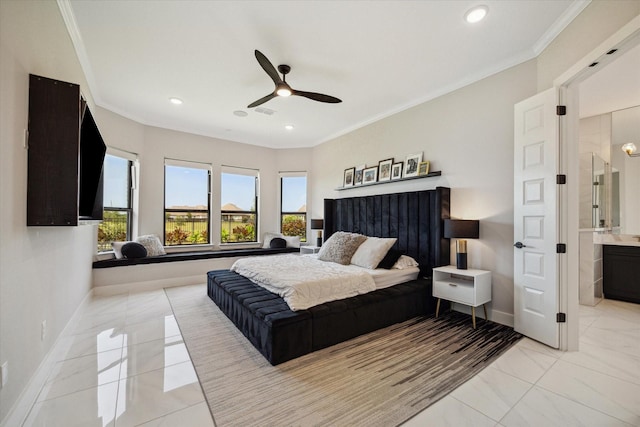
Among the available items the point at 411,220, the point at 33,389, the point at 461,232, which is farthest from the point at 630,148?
the point at 33,389

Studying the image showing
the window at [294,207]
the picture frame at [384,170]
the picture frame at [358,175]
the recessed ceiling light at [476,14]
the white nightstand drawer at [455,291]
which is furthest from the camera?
the window at [294,207]

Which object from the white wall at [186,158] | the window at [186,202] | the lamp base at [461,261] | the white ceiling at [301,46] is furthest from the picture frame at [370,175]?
the window at [186,202]

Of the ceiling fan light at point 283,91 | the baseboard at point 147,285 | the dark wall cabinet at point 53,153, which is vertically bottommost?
the baseboard at point 147,285

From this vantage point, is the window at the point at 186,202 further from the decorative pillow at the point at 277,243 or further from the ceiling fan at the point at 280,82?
the ceiling fan at the point at 280,82

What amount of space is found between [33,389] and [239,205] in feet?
14.9

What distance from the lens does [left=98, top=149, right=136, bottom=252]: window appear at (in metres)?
4.42

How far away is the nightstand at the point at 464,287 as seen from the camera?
2.95m

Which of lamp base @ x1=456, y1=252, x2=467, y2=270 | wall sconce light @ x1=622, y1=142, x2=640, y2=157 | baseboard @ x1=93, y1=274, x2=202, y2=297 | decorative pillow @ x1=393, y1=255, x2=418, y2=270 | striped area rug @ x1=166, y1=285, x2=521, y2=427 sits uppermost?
wall sconce light @ x1=622, y1=142, x2=640, y2=157

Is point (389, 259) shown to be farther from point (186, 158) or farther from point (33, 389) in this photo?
point (186, 158)

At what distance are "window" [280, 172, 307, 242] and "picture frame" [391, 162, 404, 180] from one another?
2.64 meters

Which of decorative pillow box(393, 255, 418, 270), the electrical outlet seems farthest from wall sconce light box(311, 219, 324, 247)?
the electrical outlet

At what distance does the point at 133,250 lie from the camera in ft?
14.4

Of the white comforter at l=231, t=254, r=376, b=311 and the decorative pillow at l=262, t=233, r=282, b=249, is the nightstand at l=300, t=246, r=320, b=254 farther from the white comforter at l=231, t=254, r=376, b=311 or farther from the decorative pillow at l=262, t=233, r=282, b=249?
the white comforter at l=231, t=254, r=376, b=311

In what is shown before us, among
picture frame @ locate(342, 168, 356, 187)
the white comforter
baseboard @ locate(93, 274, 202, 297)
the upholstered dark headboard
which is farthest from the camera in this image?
picture frame @ locate(342, 168, 356, 187)
